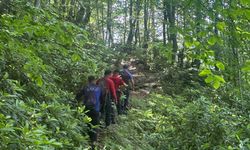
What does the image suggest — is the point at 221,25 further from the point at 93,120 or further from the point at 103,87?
the point at 103,87

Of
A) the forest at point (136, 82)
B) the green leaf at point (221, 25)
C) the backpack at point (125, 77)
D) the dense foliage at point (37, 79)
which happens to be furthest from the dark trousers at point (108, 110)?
the green leaf at point (221, 25)

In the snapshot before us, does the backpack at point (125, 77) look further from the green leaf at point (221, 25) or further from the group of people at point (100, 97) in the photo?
the green leaf at point (221, 25)

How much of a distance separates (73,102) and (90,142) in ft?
4.12

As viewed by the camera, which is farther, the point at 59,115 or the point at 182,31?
the point at 59,115

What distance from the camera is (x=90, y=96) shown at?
339 inches

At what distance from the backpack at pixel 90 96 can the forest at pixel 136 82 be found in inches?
6.3

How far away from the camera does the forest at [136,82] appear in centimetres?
381

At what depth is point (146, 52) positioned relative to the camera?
26.6m

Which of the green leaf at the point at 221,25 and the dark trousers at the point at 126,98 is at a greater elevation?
the green leaf at the point at 221,25

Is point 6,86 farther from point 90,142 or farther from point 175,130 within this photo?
point 175,130

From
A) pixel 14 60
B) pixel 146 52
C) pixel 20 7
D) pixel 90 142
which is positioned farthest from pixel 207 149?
pixel 146 52

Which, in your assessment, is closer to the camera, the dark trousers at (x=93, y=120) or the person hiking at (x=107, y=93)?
the dark trousers at (x=93, y=120)

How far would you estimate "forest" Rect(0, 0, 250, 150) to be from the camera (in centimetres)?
381

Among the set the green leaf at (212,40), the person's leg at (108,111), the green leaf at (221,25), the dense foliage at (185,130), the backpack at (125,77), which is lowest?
the dense foliage at (185,130)
